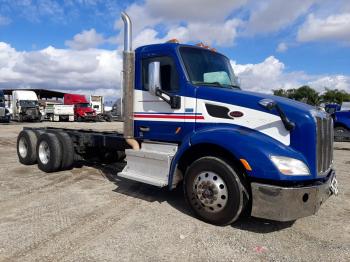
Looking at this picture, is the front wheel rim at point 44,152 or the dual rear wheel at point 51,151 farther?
the front wheel rim at point 44,152

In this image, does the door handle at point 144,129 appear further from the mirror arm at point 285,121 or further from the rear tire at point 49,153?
the rear tire at point 49,153

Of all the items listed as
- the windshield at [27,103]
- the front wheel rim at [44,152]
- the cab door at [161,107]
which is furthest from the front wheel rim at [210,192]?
the windshield at [27,103]

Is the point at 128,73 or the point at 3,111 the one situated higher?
the point at 128,73

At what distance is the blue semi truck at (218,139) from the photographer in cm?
438

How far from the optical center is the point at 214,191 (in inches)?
188

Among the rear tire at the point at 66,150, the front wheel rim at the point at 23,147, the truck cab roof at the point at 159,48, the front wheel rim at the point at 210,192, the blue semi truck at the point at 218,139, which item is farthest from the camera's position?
the front wheel rim at the point at 23,147

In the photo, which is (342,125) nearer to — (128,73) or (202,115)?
(202,115)

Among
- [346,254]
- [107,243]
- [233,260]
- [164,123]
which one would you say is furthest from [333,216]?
[107,243]

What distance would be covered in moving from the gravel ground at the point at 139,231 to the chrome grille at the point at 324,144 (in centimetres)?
90

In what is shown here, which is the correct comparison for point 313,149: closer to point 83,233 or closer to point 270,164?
point 270,164

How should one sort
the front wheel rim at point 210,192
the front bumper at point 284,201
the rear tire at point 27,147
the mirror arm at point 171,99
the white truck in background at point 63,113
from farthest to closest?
the white truck in background at point 63,113 → the rear tire at point 27,147 → the mirror arm at point 171,99 → the front wheel rim at point 210,192 → the front bumper at point 284,201

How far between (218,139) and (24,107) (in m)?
33.6

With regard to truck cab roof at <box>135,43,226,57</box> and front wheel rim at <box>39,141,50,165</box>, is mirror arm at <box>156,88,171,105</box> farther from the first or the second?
front wheel rim at <box>39,141,50,165</box>

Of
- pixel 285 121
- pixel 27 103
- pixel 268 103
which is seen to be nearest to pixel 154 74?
pixel 268 103
